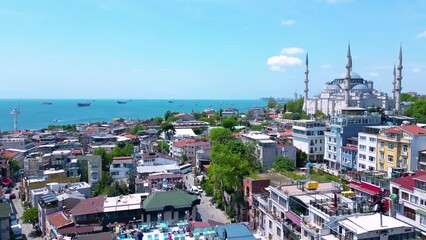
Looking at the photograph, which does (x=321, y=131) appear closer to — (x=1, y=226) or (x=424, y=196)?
(x=424, y=196)

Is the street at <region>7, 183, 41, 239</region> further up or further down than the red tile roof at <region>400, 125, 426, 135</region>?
further down

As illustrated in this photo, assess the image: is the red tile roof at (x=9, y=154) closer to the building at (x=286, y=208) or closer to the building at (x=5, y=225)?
the building at (x=5, y=225)

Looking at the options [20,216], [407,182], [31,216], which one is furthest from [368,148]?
[20,216]

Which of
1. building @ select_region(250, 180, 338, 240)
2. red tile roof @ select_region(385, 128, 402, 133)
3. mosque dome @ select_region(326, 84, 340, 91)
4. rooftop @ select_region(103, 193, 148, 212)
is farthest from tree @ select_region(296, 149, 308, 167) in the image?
mosque dome @ select_region(326, 84, 340, 91)

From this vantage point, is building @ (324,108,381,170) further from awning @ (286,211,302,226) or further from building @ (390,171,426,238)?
awning @ (286,211,302,226)

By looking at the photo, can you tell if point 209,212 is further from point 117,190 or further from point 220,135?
point 220,135

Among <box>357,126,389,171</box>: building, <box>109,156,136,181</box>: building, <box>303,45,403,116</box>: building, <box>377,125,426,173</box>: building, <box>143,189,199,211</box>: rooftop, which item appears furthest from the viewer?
<box>303,45,403,116</box>: building
